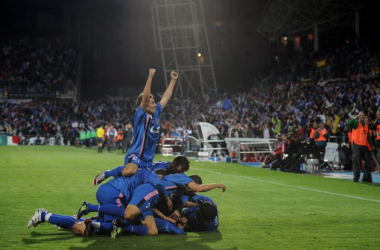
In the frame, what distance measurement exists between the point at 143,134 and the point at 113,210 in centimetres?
149

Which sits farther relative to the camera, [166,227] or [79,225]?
[166,227]

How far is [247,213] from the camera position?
11594 mm

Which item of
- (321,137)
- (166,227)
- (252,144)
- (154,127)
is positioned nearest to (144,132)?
(154,127)

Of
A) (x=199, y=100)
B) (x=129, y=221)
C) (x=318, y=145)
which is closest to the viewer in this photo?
(x=129, y=221)

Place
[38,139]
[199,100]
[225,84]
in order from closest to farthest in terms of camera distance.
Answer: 1. [38,139]
2. [199,100]
3. [225,84]

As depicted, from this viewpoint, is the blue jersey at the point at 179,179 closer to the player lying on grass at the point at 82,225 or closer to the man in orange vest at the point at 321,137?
the player lying on grass at the point at 82,225

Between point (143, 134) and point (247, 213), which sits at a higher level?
point (143, 134)

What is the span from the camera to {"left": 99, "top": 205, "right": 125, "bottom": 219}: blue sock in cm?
884

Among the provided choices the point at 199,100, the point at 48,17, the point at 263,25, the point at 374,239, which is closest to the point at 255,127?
the point at 263,25

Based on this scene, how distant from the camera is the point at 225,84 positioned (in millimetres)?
73562

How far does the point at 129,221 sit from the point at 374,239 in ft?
11.9

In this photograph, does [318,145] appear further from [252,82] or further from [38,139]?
[252,82]

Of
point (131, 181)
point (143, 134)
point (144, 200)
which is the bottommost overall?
point (144, 200)

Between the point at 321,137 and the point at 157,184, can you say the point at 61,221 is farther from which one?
the point at 321,137
